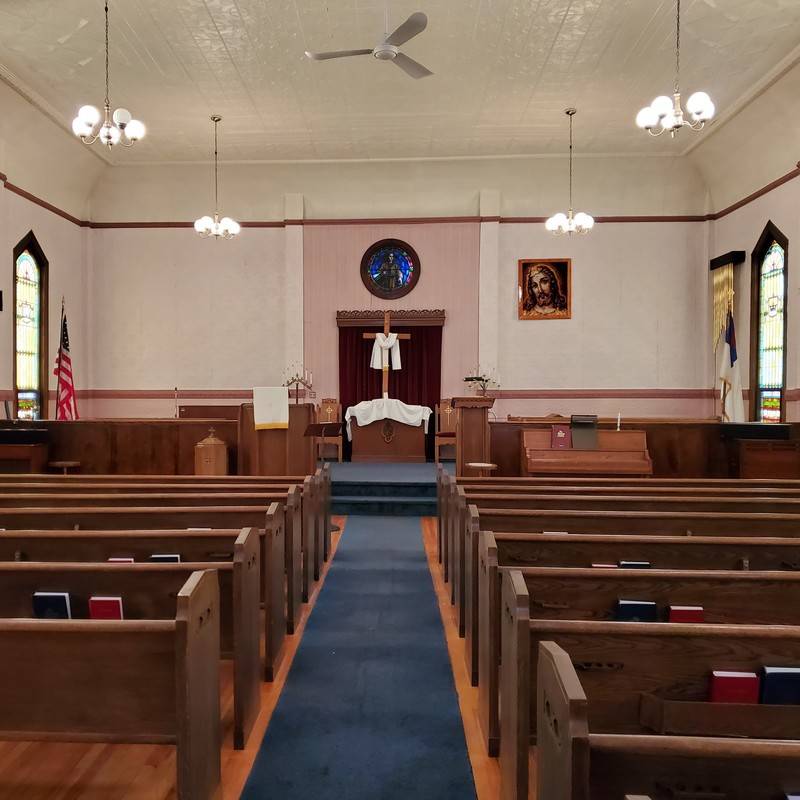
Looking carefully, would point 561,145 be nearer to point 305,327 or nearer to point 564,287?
point 564,287

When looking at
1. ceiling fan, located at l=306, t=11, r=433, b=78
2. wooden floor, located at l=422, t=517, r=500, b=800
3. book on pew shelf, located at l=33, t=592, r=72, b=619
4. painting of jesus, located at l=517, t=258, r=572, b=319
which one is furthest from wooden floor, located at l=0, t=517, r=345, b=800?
painting of jesus, located at l=517, t=258, r=572, b=319

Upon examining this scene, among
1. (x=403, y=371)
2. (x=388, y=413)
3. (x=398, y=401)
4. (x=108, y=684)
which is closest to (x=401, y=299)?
(x=403, y=371)

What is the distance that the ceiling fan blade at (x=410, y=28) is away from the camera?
4.95 meters

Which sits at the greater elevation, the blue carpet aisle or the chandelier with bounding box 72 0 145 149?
the chandelier with bounding box 72 0 145 149

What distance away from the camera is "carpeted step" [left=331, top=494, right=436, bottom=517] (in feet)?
21.4

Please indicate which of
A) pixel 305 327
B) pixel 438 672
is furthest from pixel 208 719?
pixel 305 327

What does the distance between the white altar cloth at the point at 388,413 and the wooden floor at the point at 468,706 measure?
5.02 metres

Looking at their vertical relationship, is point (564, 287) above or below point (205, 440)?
above

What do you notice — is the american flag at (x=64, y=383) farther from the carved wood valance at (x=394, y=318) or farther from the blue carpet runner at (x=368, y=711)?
the blue carpet runner at (x=368, y=711)

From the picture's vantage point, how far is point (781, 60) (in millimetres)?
7184

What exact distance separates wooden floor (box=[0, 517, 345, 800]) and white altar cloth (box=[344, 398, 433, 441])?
700 centimetres

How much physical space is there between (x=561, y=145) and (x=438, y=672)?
9033mm

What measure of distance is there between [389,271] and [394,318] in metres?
0.82

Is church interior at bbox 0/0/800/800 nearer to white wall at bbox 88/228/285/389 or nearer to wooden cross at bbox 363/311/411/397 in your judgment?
white wall at bbox 88/228/285/389
